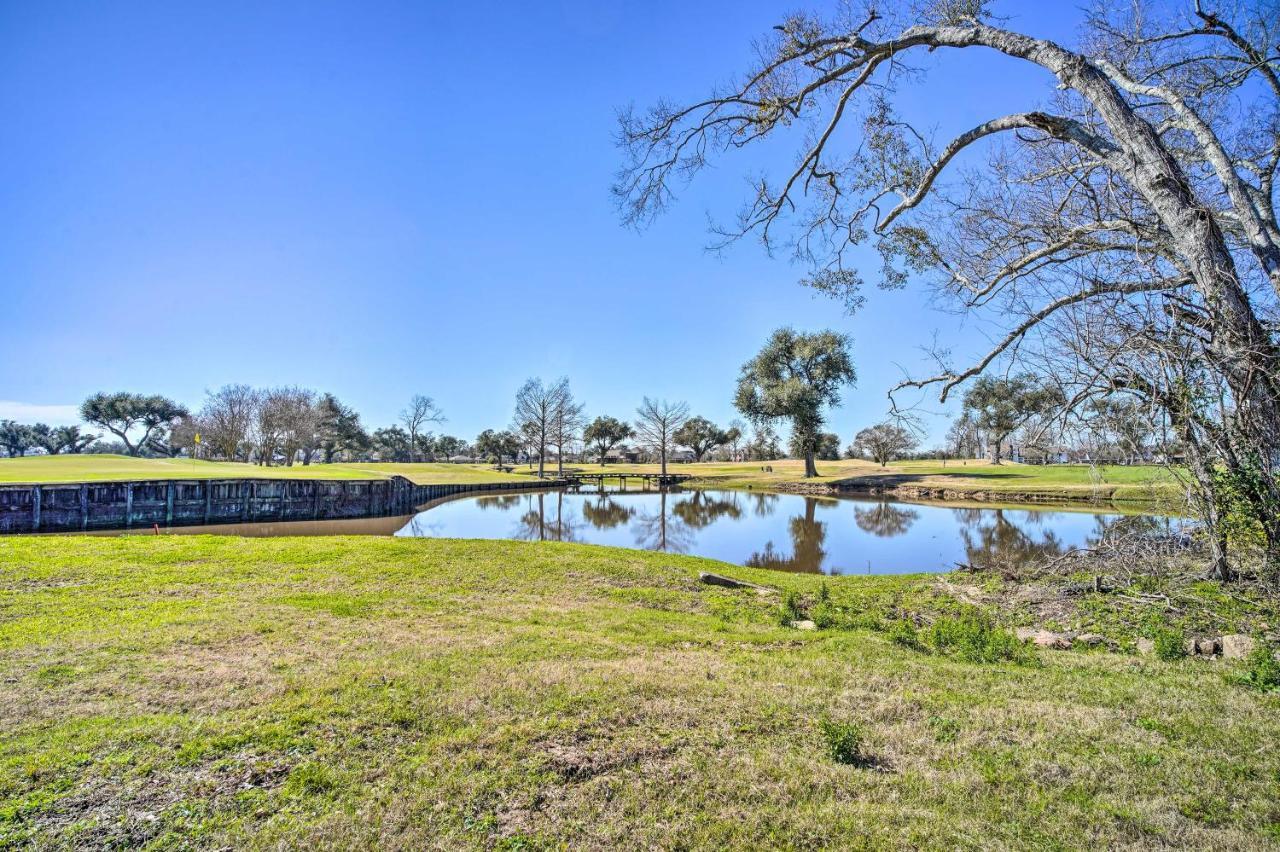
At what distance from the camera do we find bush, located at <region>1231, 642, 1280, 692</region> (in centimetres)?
453

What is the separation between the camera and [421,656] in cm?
520

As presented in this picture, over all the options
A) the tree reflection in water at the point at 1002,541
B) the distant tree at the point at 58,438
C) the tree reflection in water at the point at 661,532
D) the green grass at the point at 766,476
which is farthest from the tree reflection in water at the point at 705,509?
the distant tree at the point at 58,438

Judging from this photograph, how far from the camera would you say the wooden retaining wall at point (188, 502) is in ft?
64.2

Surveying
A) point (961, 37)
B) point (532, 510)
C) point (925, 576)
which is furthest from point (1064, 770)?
point (532, 510)

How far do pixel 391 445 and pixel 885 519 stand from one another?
76.7 metres

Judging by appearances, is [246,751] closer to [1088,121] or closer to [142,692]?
[142,692]

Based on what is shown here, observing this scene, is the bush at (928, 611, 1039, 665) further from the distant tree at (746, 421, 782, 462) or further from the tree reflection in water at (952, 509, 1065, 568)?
the distant tree at (746, 421, 782, 462)

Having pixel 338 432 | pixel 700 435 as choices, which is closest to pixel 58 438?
pixel 338 432

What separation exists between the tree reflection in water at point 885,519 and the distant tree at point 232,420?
5574 centimetres

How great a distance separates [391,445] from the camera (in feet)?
282

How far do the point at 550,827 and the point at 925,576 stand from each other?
36.4 ft

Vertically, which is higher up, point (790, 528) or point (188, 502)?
point (188, 502)

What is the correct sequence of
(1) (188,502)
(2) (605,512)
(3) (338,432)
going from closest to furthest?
(1) (188,502), (2) (605,512), (3) (338,432)

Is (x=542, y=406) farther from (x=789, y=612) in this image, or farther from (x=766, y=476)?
(x=789, y=612)
